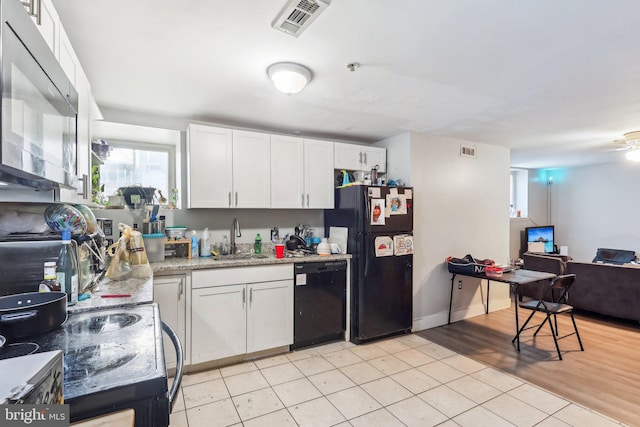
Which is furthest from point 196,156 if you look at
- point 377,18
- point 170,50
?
point 377,18

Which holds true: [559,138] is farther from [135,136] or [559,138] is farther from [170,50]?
[135,136]

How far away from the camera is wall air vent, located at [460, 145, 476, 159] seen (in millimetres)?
4105

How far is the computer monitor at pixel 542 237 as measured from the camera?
6004 millimetres

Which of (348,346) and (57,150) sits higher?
(57,150)

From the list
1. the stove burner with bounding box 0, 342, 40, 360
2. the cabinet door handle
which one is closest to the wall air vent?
the cabinet door handle

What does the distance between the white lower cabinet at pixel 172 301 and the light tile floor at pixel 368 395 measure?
1.23ft

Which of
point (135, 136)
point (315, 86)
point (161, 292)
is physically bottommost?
point (161, 292)

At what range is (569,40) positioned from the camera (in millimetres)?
1785

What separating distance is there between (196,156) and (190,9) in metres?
1.60

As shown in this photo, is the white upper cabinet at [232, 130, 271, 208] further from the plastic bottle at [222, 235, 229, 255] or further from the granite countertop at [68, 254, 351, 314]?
the granite countertop at [68, 254, 351, 314]

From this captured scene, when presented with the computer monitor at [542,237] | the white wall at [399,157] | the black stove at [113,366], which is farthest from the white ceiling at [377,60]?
the computer monitor at [542,237]

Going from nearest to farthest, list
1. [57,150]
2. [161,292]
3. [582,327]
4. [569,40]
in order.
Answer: [57,150], [569,40], [161,292], [582,327]

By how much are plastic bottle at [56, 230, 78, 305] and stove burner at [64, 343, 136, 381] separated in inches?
27.3

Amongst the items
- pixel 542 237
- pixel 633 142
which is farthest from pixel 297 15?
pixel 542 237
